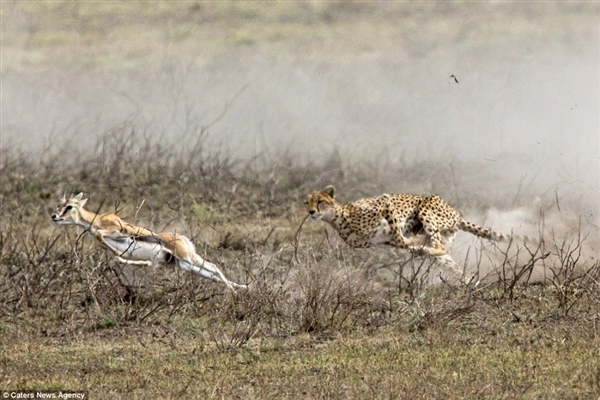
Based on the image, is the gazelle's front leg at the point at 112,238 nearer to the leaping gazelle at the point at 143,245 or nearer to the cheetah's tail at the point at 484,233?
the leaping gazelle at the point at 143,245

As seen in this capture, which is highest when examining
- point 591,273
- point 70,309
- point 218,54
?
point 218,54

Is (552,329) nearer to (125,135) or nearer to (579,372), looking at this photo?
(579,372)

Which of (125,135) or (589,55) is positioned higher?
(589,55)

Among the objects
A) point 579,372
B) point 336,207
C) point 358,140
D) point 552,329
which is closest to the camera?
point 579,372

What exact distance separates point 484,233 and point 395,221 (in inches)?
38.6

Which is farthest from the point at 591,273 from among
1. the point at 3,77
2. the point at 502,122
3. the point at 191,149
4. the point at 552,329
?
the point at 3,77

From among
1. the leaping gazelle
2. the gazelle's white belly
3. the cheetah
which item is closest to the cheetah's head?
the cheetah

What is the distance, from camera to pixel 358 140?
69.9ft

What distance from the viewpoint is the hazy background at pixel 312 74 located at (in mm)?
21281

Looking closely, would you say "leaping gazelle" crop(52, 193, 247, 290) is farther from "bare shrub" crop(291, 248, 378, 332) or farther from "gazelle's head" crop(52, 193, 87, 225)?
"bare shrub" crop(291, 248, 378, 332)

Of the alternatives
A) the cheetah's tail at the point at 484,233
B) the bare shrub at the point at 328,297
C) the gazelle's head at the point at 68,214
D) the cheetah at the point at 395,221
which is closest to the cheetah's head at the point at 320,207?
the cheetah at the point at 395,221

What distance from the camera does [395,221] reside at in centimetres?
1442

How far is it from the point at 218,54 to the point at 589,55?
20.5 ft

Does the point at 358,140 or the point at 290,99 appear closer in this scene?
the point at 358,140
